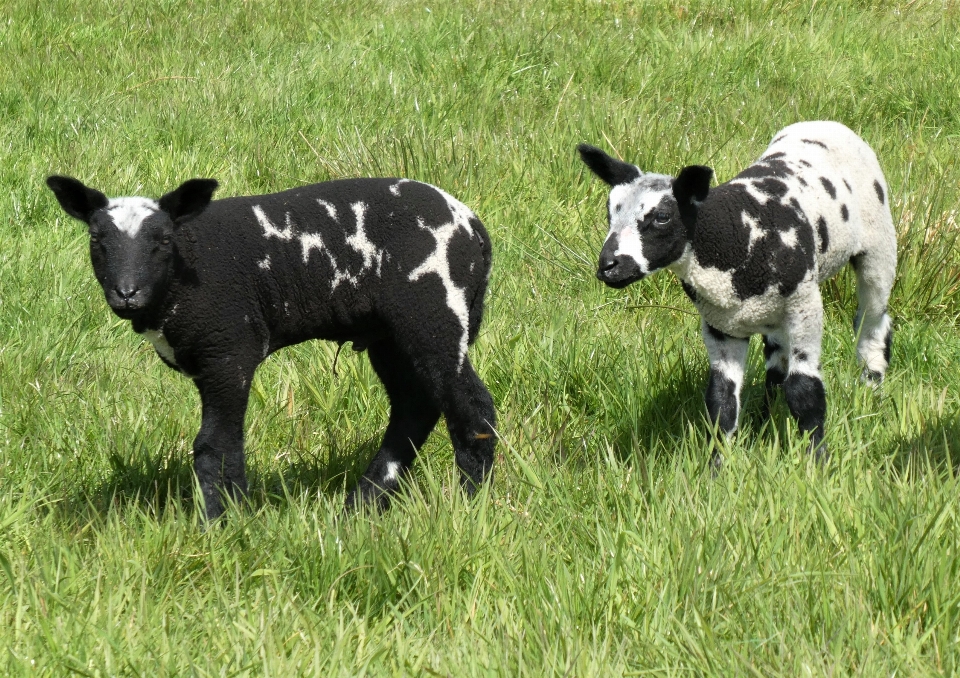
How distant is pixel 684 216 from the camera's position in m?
4.02

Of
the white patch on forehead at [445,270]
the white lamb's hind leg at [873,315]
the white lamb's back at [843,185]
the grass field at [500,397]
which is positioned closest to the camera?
the grass field at [500,397]

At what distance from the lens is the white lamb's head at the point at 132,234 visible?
337 centimetres

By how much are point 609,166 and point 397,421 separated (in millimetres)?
1223

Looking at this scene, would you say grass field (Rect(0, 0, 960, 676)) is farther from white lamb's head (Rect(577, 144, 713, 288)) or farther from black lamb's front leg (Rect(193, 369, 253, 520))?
white lamb's head (Rect(577, 144, 713, 288))

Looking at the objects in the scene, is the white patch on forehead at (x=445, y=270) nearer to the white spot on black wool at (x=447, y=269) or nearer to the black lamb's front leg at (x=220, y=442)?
the white spot on black wool at (x=447, y=269)

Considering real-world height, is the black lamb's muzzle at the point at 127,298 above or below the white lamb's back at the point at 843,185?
above

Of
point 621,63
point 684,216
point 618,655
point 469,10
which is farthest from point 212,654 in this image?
point 469,10

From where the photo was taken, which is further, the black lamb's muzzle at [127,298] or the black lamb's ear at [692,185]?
the black lamb's ear at [692,185]

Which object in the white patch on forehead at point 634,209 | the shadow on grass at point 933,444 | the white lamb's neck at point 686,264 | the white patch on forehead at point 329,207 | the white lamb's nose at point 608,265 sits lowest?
the shadow on grass at point 933,444

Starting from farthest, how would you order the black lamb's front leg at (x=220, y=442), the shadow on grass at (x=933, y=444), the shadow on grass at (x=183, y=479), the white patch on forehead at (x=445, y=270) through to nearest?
1. the shadow on grass at (x=933, y=444)
2. the shadow on grass at (x=183, y=479)
3. the white patch on forehead at (x=445, y=270)
4. the black lamb's front leg at (x=220, y=442)

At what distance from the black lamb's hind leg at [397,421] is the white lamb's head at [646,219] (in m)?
0.84

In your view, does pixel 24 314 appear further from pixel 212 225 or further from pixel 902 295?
pixel 902 295

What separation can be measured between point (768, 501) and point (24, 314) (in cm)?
355

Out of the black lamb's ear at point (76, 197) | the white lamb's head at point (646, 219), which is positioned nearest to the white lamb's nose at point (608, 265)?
the white lamb's head at point (646, 219)
